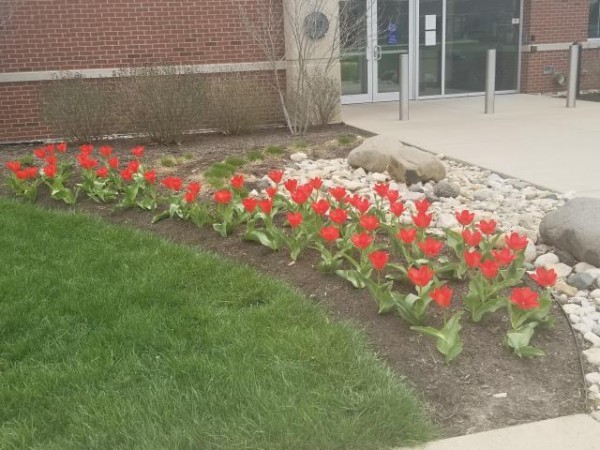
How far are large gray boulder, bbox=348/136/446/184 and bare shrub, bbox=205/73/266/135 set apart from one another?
3.24m

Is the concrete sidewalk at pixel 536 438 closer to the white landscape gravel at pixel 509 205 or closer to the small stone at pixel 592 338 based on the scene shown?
the white landscape gravel at pixel 509 205

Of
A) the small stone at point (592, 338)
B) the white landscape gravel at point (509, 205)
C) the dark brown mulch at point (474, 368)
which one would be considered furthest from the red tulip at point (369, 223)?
the small stone at point (592, 338)

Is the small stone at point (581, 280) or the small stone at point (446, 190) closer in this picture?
the small stone at point (581, 280)

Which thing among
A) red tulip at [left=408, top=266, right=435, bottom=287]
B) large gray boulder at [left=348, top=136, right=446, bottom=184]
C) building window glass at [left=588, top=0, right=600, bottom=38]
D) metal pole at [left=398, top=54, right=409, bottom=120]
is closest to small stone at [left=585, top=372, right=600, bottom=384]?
red tulip at [left=408, top=266, right=435, bottom=287]

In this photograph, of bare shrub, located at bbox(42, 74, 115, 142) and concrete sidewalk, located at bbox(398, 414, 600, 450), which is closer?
concrete sidewalk, located at bbox(398, 414, 600, 450)

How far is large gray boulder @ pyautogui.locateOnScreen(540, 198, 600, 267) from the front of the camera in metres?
4.85

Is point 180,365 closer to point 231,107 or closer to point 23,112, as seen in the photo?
point 231,107

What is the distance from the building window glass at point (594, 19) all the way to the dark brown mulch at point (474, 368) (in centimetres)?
1444

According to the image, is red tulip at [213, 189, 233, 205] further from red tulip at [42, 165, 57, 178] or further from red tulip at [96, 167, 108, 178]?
red tulip at [42, 165, 57, 178]

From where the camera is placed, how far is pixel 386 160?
7918mm

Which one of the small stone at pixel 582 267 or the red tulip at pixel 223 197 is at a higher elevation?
the red tulip at pixel 223 197

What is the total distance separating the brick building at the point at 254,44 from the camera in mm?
11305

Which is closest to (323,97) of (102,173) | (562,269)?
(102,173)

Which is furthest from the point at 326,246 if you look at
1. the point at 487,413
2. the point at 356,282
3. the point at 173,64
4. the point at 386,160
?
the point at 173,64
